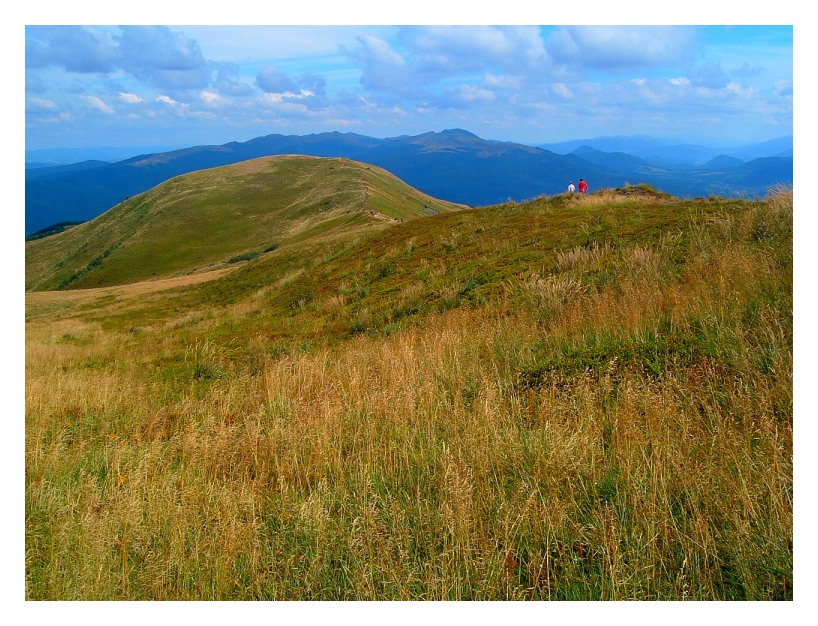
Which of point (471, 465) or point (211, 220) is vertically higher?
point (211, 220)

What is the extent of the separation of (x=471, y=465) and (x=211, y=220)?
90.6 m

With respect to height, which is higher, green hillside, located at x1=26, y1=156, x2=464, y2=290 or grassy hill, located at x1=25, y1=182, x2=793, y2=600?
green hillside, located at x1=26, y1=156, x2=464, y2=290

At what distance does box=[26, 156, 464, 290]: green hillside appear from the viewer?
232 ft

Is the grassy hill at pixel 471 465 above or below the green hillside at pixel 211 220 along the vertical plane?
below

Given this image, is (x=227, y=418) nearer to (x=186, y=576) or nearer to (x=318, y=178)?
(x=186, y=576)

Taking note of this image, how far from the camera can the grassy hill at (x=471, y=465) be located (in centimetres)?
289

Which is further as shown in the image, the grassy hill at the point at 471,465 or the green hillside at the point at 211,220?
the green hillside at the point at 211,220

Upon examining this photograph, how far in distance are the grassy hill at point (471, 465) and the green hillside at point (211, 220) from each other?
49.4m

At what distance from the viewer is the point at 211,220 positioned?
8606 cm

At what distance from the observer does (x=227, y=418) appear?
548 centimetres

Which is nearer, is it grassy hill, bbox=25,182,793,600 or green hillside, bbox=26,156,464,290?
grassy hill, bbox=25,182,793,600

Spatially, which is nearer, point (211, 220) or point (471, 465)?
point (471, 465)

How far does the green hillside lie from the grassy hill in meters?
49.4
